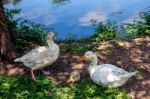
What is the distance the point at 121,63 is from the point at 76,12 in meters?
6.23

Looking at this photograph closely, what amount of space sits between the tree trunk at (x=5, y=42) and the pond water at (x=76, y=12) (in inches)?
140

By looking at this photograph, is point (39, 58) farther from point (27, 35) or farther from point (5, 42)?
point (27, 35)

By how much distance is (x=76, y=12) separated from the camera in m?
14.4

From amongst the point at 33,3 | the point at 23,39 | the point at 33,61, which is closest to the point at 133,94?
the point at 33,61

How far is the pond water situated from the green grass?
4.40 meters

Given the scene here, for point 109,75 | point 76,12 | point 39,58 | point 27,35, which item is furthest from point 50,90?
point 76,12

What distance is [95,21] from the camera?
12.9 meters

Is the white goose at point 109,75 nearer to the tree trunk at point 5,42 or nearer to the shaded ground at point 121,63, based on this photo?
the shaded ground at point 121,63

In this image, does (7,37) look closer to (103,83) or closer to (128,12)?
(103,83)

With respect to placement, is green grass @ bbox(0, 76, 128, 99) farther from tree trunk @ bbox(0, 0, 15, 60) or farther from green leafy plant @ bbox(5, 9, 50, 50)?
green leafy plant @ bbox(5, 9, 50, 50)

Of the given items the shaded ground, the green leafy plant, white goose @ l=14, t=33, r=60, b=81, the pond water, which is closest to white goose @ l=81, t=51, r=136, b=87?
the shaded ground

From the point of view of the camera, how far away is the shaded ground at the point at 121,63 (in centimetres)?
757

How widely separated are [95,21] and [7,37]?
4.71 m

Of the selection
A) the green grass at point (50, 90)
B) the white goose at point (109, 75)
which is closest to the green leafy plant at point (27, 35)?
the green grass at point (50, 90)
